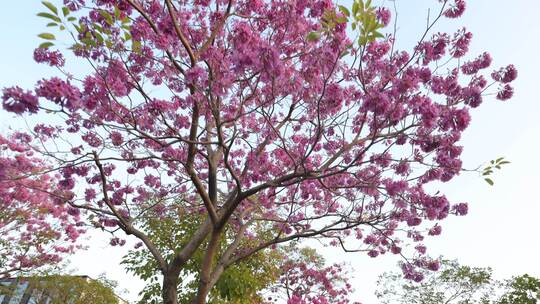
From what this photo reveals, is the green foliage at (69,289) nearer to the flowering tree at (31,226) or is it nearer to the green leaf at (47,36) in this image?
the flowering tree at (31,226)

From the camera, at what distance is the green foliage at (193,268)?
10062 millimetres

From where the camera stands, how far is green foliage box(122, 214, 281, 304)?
10.1 metres

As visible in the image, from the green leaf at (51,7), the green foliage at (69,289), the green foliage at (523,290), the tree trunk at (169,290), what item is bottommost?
the tree trunk at (169,290)

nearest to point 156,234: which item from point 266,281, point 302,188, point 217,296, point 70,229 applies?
point 217,296

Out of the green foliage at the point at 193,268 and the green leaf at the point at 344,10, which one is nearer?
the green leaf at the point at 344,10

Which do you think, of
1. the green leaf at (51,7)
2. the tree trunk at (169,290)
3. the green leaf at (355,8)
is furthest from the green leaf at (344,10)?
the tree trunk at (169,290)

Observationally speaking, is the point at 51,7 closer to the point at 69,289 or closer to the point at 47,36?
the point at 47,36

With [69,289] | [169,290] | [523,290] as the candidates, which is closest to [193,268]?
[169,290]

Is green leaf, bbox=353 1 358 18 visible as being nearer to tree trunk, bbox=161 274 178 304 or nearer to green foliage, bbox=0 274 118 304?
tree trunk, bbox=161 274 178 304

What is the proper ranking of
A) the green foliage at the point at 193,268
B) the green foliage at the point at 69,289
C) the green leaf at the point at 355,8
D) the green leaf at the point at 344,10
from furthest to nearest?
1. the green foliage at the point at 69,289
2. the green foliage at the point at 193,268
3. the green leaf at the point at 355,8
4. the green leaf at the point at 344,10

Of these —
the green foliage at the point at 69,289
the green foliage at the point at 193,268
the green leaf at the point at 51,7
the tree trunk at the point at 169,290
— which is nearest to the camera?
the green leaf at the point at 51,7

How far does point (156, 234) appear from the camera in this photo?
10812 mm

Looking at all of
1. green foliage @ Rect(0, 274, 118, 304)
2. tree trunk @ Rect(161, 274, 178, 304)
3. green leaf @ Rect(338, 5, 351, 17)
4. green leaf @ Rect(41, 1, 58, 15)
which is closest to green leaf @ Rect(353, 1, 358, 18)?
green leaf @ Rect(338, 5, 351, 17)

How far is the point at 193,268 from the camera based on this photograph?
34.6 feet
